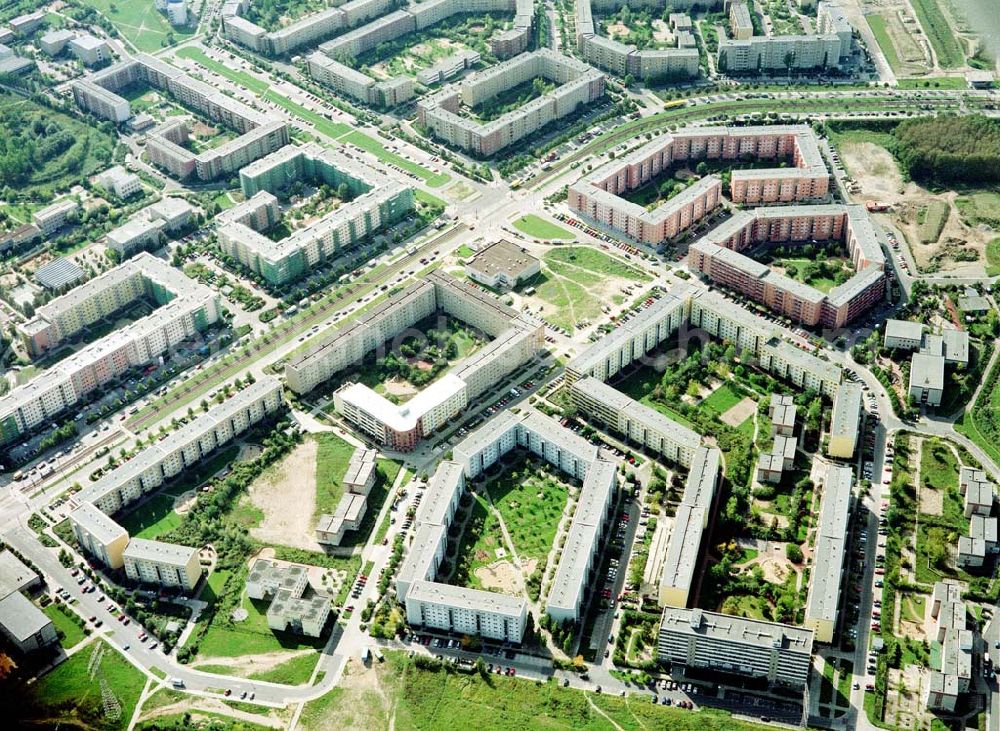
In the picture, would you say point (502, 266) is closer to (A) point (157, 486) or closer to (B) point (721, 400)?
(B) point (721, 400)

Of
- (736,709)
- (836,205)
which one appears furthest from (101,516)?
(836,205)

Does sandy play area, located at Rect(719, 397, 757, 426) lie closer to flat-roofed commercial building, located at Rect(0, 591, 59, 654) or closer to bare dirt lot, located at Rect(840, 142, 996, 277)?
bare dirt lot, located at Rect(840, 142, 996, 277)

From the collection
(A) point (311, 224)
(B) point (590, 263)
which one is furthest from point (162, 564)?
(B) point (590, 263)

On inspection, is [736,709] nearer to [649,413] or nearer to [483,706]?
[483,706]

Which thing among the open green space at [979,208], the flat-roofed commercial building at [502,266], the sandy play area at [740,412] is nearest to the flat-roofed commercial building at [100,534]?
the flat-roofed commercial building at [502,266]

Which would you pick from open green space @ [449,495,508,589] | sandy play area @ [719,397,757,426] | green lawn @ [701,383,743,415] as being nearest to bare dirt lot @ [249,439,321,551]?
open green space @ [449,495,508,589]

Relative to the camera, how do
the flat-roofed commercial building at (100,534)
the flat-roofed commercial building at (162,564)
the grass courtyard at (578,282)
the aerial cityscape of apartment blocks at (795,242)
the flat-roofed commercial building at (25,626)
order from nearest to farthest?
the flat-roofed commercial building at (25,626)
the flat-roofed commercial building at (162,564)
the flat-roofed commercial building at (100,534)
the aerial cityscape of apartment blocks at (795,242)
the grass courtyard at (578,282)

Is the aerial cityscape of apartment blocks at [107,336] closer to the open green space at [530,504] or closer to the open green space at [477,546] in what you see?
the open green space at [530,504]
